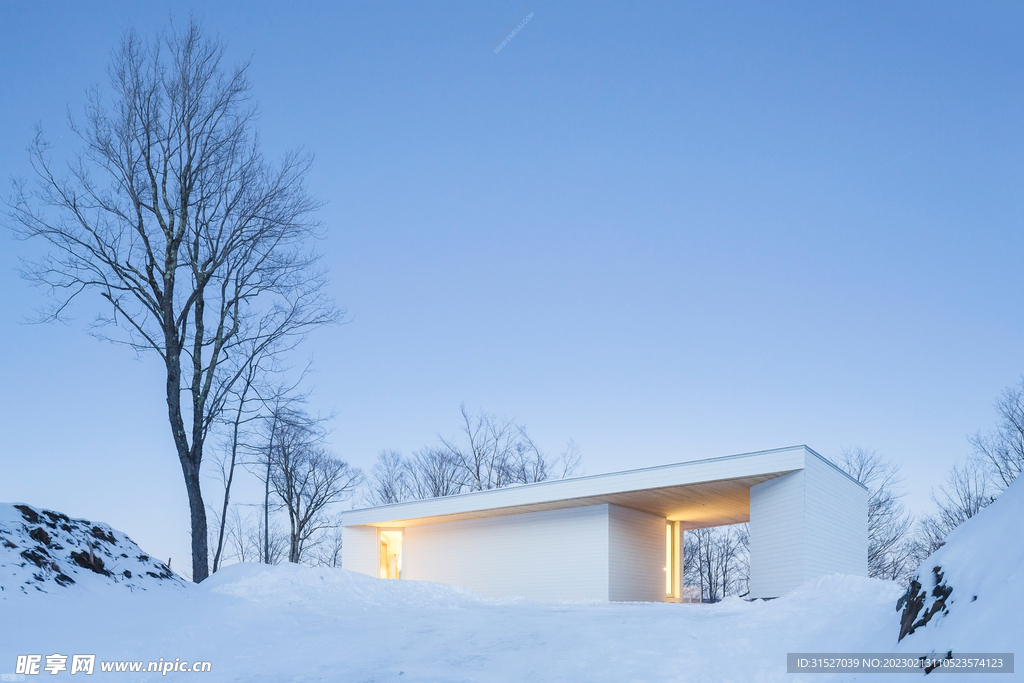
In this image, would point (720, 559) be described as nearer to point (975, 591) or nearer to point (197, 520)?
point (197, 520)

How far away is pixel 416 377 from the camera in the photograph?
41.5 meters

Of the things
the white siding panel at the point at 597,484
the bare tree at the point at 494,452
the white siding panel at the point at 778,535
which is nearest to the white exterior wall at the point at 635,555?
the white siding panel at the point at 597,484

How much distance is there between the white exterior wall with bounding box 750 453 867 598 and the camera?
587 inches

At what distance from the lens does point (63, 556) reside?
30.6ft

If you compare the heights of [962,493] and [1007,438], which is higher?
[1007,438]

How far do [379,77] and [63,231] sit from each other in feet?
41.9

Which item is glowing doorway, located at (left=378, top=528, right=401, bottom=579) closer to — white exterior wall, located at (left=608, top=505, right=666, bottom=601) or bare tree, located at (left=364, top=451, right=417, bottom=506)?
white exterior wall, located at (left=608, top=505, right=666, bottom=601)

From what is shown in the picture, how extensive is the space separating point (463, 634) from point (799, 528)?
8.76 m

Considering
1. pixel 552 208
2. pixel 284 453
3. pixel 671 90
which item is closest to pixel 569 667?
pixel 671 90

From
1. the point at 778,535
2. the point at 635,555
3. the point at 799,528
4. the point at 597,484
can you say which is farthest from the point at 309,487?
the point at 799,528

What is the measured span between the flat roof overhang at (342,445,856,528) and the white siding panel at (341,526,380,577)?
15.6 inches

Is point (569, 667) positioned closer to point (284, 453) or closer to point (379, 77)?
point (379, 77)

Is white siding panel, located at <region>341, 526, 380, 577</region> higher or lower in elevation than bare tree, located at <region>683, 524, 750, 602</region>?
higher

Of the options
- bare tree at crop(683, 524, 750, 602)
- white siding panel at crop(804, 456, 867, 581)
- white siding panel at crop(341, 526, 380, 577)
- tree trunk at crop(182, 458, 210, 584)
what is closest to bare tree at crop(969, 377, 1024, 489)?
white siding panel at crop(804, 456, 867, 581)
